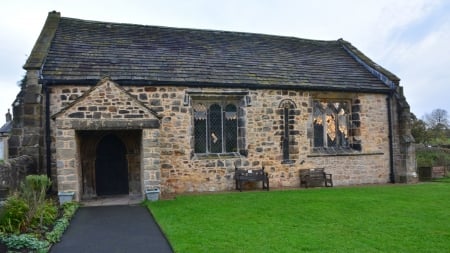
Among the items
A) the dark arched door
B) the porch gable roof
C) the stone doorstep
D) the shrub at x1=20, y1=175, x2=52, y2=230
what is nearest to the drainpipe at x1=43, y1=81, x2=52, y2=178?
the dark arched door

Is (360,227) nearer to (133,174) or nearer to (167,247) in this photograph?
(167,247)

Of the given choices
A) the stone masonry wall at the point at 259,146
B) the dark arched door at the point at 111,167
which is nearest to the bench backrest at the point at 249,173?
the stone masonry wall at the point at 259,146

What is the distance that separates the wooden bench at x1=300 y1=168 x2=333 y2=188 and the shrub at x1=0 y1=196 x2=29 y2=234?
10284 mm

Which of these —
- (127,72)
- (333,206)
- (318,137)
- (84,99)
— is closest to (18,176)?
(84,99)

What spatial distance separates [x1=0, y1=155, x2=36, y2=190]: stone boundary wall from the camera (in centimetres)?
940

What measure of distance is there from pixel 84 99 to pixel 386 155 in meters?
12.9

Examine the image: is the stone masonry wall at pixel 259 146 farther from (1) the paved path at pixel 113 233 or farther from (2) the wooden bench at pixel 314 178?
(1) the paved path at pixel 113 233

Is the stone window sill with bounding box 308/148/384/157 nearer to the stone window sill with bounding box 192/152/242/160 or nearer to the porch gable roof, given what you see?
the stone window sill with bounding box 192/152/242/160

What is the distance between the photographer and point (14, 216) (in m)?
8.04

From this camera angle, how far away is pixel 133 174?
13.8 meters

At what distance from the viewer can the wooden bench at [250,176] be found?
47.3 feet

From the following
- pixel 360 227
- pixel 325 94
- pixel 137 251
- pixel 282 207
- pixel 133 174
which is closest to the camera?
pixel 137 251

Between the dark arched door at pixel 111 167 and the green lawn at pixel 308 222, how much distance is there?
9.64 ft

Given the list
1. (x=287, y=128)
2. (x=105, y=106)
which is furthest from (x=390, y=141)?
(x=105, y=106)
